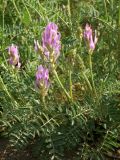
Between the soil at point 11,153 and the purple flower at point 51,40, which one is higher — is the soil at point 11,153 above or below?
below

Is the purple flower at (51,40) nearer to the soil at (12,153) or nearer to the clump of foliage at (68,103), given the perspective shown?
the clump of foliage at (68,103)

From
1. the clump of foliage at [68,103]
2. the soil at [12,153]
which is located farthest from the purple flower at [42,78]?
the soil at [12,153]

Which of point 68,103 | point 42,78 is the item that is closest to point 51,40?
point 42,78

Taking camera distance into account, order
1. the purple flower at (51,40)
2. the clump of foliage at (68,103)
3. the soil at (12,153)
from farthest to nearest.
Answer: the soil at (12,153) < the clump of foliage at (68,103) < the purple flower at (51,40)

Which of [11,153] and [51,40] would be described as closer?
[51,40]

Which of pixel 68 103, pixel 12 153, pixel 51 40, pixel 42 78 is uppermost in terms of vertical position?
pixel 51 40

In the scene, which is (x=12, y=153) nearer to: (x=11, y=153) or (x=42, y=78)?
(x=11, y=153)

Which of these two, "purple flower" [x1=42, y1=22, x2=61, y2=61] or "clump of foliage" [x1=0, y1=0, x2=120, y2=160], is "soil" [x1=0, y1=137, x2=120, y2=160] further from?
"purple flower" [x1=42, y1=22, x2=61, y2=61]

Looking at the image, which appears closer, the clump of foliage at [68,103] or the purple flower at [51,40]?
the purple flower at [51,40]

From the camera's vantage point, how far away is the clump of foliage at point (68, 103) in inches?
76.7

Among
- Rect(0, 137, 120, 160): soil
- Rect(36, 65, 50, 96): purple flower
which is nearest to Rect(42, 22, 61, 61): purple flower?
Rect(36, 65, 50, 96): purple flower

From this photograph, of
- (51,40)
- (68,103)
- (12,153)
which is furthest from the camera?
(12,153)

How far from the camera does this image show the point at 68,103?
2.08m

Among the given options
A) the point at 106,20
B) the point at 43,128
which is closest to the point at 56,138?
the point at 43,128
